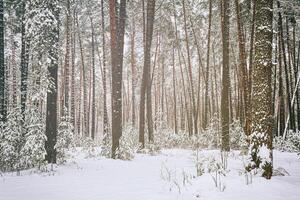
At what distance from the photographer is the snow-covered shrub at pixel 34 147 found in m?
9.04

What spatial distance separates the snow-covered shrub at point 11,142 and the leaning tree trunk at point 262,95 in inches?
274

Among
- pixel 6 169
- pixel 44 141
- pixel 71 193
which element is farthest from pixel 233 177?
pixel 6 169

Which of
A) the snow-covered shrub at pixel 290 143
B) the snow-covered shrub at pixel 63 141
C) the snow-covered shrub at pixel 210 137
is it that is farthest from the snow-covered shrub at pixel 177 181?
the snow-covered shrub at pixel 210 137

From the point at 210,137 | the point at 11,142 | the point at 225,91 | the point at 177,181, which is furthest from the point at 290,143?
the point at 11,142

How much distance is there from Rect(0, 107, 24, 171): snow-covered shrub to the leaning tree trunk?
6970 millimetres

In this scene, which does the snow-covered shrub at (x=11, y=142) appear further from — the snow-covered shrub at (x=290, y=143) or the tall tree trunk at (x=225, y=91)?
the snow-covered shrub at (x=290, y=143)

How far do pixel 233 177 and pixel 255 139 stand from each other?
97 cm

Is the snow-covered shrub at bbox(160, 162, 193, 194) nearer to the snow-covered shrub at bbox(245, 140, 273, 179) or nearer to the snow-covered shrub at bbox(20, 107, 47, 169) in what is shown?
the snow-covered shrub at bbox(245, 140, 273, 179)

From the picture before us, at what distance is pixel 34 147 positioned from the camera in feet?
30.2

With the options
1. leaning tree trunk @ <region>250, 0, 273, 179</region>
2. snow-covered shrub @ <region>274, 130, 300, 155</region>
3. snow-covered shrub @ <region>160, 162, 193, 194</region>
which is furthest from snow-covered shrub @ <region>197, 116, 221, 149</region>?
leaning tree trunk @ <region>250, 0, 273, 179</region>

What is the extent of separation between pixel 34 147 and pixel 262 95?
21.6ft

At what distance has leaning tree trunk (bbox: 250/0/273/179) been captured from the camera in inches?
245

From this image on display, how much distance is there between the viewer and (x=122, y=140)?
11977 mm

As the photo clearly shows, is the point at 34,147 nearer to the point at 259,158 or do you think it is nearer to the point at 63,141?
the point at 63,141
